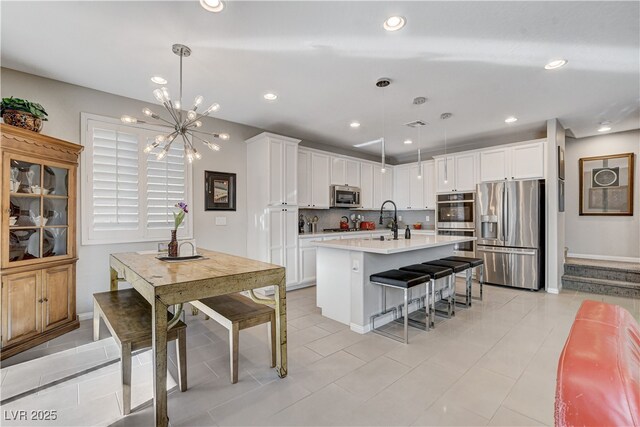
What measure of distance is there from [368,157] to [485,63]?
4.21m

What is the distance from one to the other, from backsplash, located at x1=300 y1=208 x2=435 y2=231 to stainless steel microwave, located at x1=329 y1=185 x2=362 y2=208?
41 cm

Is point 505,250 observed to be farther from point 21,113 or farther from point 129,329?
point 21,113

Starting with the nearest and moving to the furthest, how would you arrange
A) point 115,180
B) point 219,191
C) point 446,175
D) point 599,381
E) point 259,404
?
point 599,381, point 259,404, point 115,180, point 219,191, point 446,175

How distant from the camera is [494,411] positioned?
1.83 metres

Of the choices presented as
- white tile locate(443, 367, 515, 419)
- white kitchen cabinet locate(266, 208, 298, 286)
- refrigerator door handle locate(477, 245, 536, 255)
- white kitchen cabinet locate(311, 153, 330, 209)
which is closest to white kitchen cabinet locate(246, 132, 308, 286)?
white kitchen cabinet locate(266, 208, 298, 286)

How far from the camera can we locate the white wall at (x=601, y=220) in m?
4.95

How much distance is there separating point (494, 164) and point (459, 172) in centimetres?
60

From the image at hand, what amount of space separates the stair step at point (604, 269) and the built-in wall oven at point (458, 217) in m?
1.60

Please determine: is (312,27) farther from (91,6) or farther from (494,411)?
(494,411)

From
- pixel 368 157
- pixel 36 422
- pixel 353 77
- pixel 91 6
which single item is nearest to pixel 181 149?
pixel 91 6

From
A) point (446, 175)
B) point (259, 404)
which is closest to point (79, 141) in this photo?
point (259, 404)

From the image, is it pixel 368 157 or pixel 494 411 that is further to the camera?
pixel 368 157

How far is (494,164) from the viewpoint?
201 inches

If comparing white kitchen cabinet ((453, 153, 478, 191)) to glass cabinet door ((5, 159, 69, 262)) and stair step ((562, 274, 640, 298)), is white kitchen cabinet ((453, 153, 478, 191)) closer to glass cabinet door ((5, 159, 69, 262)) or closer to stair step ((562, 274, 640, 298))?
stair step ((562, 274, 640, 298))
